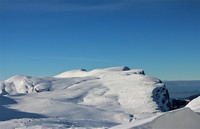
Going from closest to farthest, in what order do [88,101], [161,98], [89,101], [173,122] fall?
[173,122] → [89,101] → [88,101] → [161,98]

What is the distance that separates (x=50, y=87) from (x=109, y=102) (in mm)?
26935

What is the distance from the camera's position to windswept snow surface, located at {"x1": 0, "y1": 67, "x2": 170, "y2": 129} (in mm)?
32562

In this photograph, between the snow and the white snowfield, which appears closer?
the snow

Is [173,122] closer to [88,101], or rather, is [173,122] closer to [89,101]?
[89,101]

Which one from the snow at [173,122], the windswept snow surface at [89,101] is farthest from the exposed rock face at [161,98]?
the snow at [173,122]

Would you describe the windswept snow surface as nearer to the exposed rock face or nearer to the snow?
the exposed rock face

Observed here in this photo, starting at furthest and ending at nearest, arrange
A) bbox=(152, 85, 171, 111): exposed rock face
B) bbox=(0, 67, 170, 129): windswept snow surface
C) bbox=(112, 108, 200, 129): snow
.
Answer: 1. bbox=(152, 85, 171, 111): exposed rock face
2. bbox=(0, 67, 170, 129): windswept snow surface
3. bbox=(112, 108, 200, 129): snow

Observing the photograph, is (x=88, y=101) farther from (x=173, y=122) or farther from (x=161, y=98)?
(x=173, y=122)

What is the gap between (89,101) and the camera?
5400 cm

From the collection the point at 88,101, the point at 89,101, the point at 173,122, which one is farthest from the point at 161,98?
the point at 173,122

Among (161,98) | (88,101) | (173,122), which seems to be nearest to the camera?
(173,122)

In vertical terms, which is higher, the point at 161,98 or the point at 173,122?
the point at 173,122

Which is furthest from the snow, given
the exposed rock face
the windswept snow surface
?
the exposed rock face

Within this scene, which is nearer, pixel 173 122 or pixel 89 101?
pixel 173 122
